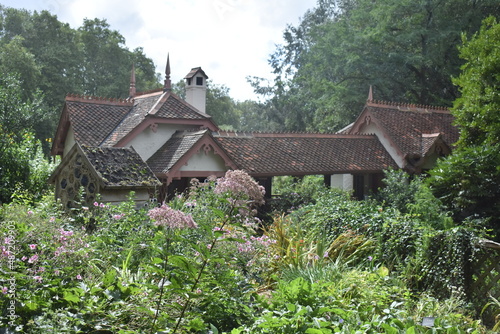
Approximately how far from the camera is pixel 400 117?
2430cm

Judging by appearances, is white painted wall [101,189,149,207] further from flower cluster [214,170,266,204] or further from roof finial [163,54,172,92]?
roof finial [163,54,172,92]

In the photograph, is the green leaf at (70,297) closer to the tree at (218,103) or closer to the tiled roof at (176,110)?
the tiled roof at (176,110)

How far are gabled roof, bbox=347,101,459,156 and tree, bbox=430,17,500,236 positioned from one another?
568 cm

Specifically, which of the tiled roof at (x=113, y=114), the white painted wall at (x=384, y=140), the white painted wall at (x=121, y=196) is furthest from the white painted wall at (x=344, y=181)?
the white painted wall at (x=121, y=196)

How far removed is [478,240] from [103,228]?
536 cm

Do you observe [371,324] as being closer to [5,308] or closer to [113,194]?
[5,308]

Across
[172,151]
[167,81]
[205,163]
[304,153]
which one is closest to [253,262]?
[205,163]

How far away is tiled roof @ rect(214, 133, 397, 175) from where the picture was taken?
18.7 m

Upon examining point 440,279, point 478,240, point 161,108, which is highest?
point 161,108

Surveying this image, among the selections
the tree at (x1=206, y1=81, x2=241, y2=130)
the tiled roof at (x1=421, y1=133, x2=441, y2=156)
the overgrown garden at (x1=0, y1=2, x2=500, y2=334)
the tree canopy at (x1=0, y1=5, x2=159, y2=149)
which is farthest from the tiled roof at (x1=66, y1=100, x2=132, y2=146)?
the tree at (x1=206, y1=81, x2=241, y2=130)

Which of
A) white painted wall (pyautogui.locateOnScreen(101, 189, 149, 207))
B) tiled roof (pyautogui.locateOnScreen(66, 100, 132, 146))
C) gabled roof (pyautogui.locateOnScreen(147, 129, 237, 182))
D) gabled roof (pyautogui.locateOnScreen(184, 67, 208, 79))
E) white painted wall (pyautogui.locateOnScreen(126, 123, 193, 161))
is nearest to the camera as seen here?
white painted wall (pyautogui.locateOnScreen(101, 189, 149, 207))

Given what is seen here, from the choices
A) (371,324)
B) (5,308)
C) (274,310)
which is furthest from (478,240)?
(5,308)

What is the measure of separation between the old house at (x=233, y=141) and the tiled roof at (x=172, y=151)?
0.14 feet

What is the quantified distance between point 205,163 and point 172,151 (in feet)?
3.79
